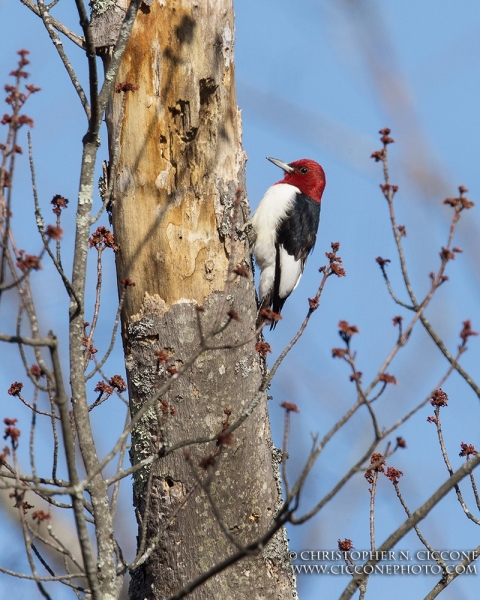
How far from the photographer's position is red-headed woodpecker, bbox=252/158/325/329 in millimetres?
4805

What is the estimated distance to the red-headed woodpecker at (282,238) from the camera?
4805mm

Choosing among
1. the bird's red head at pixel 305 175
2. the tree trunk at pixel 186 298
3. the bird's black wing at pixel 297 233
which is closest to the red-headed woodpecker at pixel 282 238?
the bird's black wing at pixel 297 233

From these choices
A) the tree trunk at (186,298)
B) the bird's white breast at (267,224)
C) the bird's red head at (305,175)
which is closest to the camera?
the tree trunk at (186,298)

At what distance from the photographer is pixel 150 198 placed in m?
3.45

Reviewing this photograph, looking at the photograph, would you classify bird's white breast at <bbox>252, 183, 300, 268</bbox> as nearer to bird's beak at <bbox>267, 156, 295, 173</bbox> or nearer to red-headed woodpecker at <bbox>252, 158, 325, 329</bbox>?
red-headed woodpecker at <bbox>252, 158, 325, 329</bbox>

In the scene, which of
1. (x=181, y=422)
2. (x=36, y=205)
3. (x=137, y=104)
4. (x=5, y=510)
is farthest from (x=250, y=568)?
(x=5, y=510)

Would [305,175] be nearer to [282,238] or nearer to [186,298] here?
[282,238]

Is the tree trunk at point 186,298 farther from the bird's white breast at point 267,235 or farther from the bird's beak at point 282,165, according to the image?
the bird's beak at point 282,165

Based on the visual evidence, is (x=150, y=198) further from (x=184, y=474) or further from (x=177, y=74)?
(x=184, y=474)

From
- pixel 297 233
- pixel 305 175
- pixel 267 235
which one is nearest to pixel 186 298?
pixel 267 235

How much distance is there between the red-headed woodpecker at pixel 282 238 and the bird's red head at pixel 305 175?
15cm

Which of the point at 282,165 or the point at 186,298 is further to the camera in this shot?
the point at 282,165

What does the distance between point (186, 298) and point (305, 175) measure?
96.6 inches

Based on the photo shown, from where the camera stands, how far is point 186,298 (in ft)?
11.2
